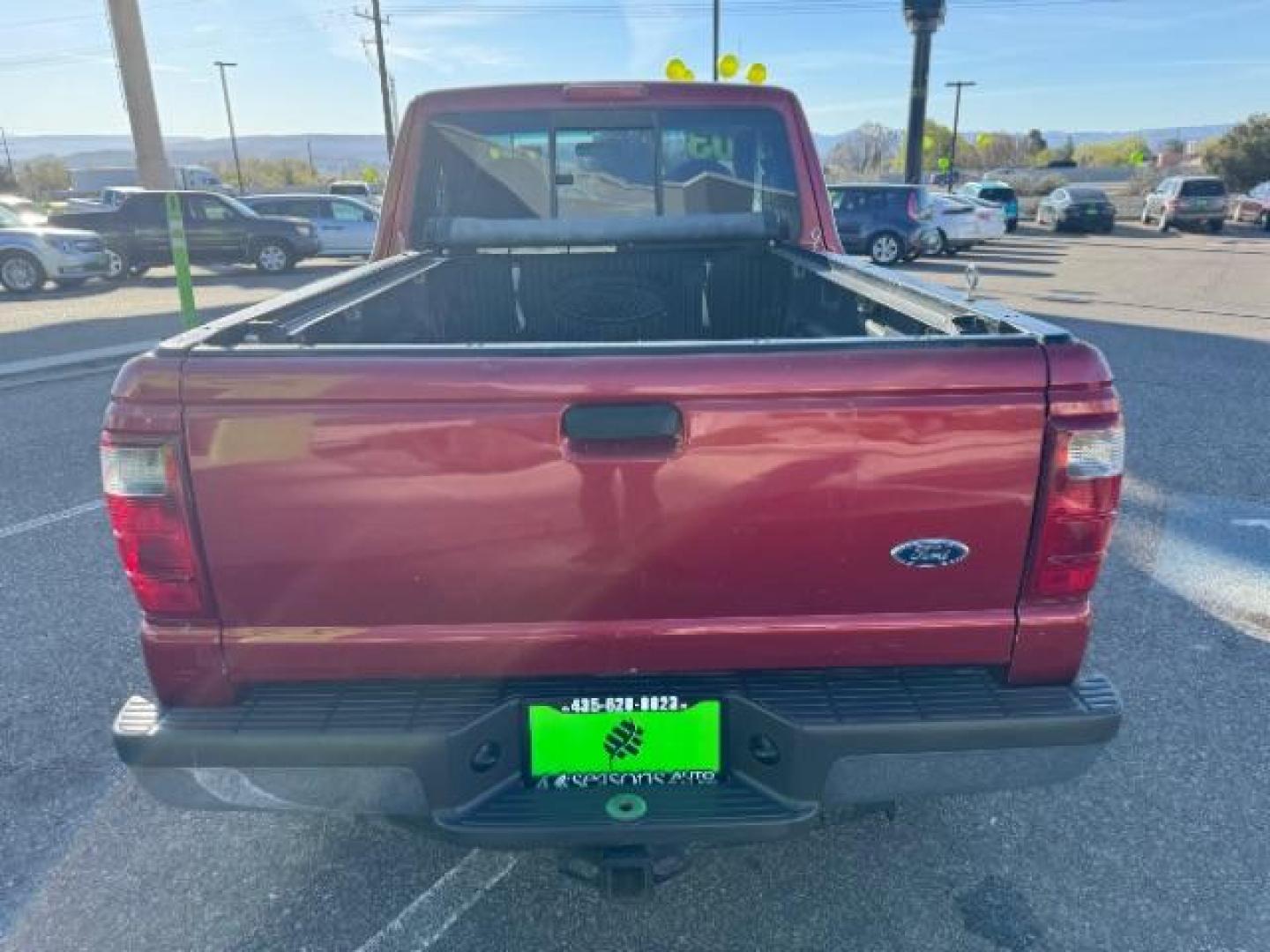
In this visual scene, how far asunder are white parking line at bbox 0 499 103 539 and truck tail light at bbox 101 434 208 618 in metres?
3.89

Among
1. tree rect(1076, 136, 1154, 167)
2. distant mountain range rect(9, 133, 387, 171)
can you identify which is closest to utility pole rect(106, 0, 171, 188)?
tree rect(1076, 136, 1154, 167)

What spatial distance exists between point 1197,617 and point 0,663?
5148 millimetres

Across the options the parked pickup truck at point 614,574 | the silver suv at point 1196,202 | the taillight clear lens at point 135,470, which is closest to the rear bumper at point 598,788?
the parked pickup truck at point 614,574

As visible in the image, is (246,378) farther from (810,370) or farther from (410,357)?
(810,370)

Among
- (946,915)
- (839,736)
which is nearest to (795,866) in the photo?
(946,915)

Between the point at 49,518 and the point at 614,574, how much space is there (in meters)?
4.71

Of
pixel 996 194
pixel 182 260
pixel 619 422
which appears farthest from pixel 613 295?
pixel 996 194

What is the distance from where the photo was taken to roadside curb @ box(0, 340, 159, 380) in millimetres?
9039

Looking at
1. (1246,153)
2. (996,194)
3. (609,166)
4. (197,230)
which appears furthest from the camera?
(1246,153)

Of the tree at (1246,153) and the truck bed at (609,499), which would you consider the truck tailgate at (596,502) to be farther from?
the tree at (1246,153)

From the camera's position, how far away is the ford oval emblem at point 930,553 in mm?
1709

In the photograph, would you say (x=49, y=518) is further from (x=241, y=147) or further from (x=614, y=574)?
(x=241, y=147)

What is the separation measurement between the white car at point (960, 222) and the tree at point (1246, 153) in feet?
93.4

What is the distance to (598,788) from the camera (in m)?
1.81
